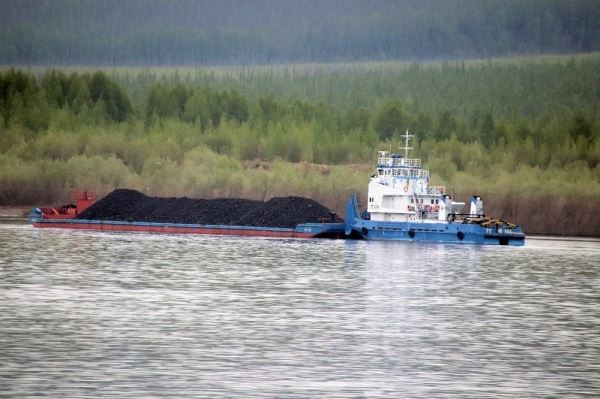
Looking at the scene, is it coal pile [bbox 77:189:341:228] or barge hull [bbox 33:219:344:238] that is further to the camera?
coal pile [bbox 77:189:341:228]

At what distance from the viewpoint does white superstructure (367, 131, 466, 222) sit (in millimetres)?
103062

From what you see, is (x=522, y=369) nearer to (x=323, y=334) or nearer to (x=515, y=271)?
(x=323, y=334)

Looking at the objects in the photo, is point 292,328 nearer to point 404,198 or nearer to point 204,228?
point 404,198

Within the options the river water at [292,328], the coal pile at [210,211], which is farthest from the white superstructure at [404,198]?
the river water at [292,328]

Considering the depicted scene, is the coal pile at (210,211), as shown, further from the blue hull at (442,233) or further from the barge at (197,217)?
the blue hull at (442,233)

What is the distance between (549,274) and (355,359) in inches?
1446

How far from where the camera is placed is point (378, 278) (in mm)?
61594

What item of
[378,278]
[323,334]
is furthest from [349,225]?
[323,334]

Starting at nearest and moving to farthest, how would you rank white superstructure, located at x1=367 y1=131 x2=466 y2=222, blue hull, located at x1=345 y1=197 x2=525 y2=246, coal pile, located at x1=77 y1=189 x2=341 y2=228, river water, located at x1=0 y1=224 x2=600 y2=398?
river water, located at x1=0 y1=224 x2=600 y2=398 → blue hull, located at x1=345 y1=197 x2=525 y2=246 → white superstructure, located at x1=367 y1=131 x2=466 y2=222 → coal pile, located at x1=77 y1=189 x2=341 y2=228

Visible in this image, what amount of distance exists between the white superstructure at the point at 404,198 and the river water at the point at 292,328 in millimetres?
28979

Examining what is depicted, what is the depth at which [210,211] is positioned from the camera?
122 metres

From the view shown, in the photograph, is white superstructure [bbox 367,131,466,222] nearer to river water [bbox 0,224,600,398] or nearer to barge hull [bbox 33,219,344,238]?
barge hull [bbox 33,219,344,238]

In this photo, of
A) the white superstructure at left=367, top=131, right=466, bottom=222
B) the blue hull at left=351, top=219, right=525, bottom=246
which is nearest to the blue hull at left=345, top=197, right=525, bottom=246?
the blue hull at left=351, top=219, right=525, bottom=246

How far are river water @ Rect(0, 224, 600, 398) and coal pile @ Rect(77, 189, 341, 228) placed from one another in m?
39.0
